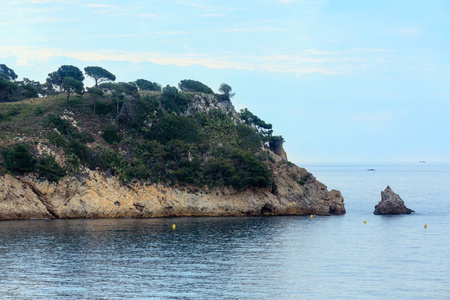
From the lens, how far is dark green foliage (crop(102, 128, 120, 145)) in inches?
4114

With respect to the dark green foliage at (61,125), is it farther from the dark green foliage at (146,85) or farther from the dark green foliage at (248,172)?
the dark green foliage at (146,85)

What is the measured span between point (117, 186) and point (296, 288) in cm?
5571

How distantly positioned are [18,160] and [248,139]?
48613mm

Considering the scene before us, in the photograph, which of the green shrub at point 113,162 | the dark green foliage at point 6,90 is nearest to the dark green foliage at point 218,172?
the green shrub at point 113,162

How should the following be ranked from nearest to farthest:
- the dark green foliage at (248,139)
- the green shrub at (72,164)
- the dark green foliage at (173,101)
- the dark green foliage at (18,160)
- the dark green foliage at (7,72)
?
the dark green foliage at (18,160), the green shrub at (72,164), the dark green foliage at (248,139), the dark green foliage at (173,101), the dark green foliage at (7,72)

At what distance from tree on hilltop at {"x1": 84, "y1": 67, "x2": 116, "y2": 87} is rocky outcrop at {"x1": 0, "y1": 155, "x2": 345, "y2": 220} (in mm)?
39442

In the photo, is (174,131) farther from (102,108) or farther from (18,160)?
(18,160)

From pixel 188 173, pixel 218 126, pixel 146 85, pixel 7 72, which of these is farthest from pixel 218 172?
pixel 7 72

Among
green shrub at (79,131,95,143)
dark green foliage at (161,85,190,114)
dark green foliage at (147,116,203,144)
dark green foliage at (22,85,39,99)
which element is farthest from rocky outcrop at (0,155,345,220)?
dark green foliage at (22,85,39,99)

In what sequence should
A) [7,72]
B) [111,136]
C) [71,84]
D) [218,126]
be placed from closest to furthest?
[111,136] < [71,84] < [218,126] < [7,72]

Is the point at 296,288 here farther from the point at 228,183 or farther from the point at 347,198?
the point at 347,198

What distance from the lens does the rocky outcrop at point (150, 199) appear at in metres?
85.8

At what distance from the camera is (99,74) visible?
126 meters

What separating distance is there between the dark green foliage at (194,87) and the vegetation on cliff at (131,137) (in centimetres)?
1140
